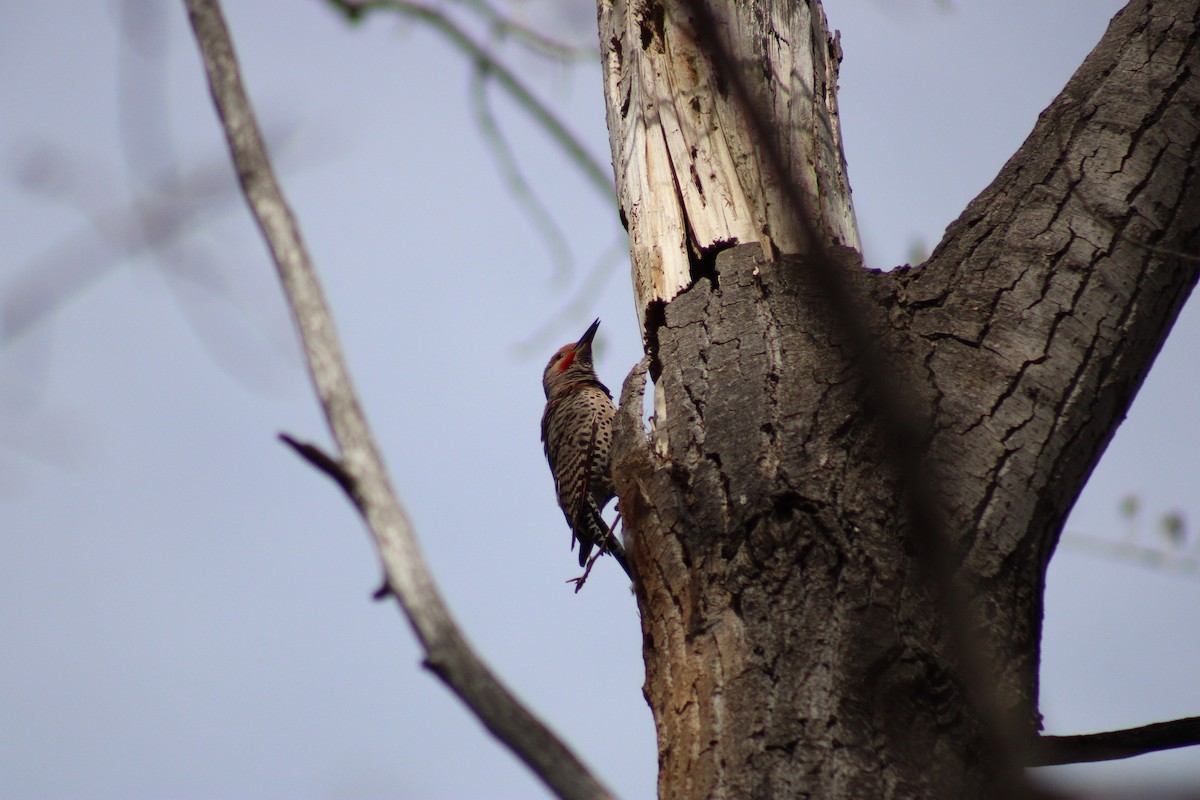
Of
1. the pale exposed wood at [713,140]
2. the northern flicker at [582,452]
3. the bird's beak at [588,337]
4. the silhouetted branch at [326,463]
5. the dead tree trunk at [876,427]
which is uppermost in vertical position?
the bird's beak at [588,337]

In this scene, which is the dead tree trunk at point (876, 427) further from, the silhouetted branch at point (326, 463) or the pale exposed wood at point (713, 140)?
the silhouetted branch at point (326, 463)

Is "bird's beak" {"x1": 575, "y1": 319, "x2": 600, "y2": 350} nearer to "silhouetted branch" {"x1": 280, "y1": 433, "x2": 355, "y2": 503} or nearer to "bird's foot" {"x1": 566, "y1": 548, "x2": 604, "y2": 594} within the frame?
"bird's foot" {"x1": 566, "y1": 548, "x2": 604, "y2": 594}

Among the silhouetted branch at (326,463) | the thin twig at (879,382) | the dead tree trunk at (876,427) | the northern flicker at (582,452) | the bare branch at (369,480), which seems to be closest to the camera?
the thin twig at (879,382)

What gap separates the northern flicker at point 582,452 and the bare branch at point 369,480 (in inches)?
158

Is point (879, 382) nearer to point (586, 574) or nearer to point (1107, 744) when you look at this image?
point (1107, 744)

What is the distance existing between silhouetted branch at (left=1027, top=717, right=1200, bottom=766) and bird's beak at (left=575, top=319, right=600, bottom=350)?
4.55 metres

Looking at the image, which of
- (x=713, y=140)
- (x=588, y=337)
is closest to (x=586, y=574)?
(x=713, y=140)

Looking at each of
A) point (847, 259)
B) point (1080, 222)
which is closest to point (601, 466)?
point (847, 259)

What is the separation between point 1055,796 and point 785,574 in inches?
37.7

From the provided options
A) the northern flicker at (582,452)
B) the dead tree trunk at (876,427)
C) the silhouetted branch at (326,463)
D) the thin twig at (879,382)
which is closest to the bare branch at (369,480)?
the silhouetted branch at (326,463)

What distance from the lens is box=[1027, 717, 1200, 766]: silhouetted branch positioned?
5.76ft

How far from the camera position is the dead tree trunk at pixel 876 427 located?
166 centimetres

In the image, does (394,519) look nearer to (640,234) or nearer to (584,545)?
(640,234)

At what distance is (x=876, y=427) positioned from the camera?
6.30ft
